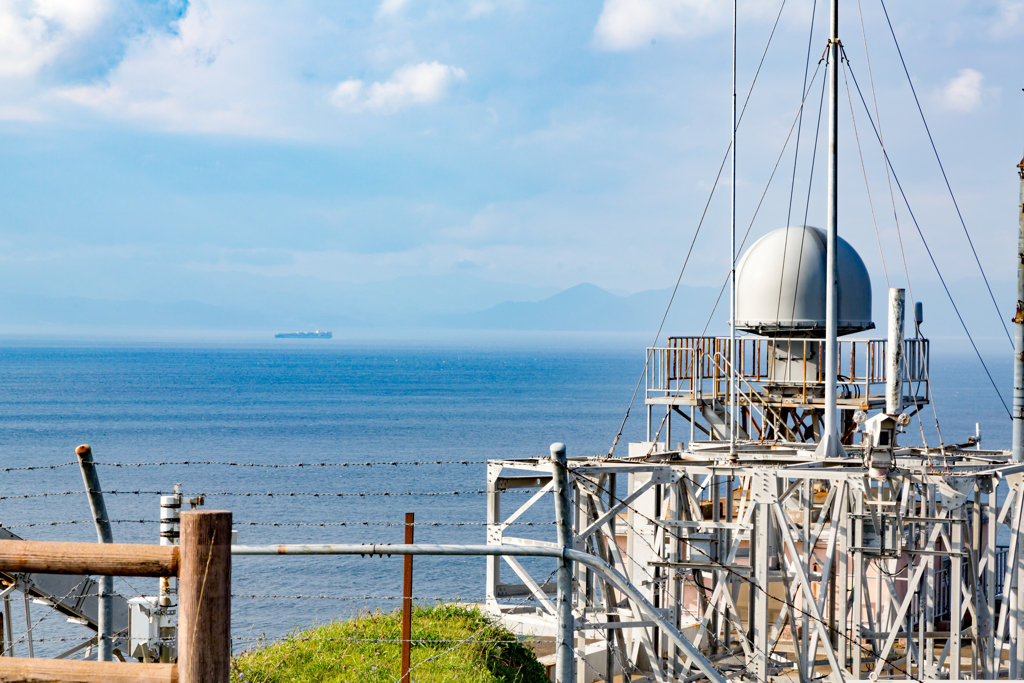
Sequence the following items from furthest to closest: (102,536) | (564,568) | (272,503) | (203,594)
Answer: (272,503) < (102,536) < (564,568) < (203,594)

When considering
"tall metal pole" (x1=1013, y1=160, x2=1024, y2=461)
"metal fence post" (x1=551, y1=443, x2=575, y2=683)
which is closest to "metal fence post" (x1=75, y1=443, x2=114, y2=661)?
"metal fence post" (x1=551, y1=443, x2=575, y2=683)

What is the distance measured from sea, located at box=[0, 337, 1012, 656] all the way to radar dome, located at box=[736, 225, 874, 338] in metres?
10.7

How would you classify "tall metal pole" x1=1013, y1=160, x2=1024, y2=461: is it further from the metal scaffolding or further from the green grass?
the green grass

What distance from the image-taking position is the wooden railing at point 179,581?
3986 mm

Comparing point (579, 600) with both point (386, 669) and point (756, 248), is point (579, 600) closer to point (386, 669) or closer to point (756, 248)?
point (386, 669)

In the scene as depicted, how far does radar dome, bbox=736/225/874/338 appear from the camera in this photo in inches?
1237

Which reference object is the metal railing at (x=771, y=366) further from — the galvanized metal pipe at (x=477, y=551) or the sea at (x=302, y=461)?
the galvanized metal pipe at (x=477, y=551)

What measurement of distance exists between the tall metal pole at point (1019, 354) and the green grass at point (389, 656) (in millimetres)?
13801

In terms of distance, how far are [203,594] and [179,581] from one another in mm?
179

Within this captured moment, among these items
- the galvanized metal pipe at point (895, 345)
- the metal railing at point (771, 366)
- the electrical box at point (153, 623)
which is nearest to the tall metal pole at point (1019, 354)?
the galvanized metal pipe at point (895, 345)

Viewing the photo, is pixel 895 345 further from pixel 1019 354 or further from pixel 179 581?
pixel 179 581

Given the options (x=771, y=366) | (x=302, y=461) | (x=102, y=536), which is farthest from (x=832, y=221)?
(x=302, y=461)

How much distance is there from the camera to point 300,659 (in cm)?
1184

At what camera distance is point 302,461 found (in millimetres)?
84938
